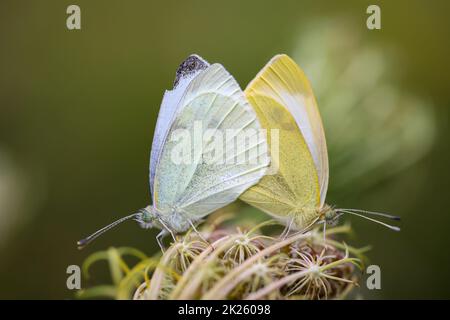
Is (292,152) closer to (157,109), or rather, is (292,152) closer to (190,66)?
(190,66)

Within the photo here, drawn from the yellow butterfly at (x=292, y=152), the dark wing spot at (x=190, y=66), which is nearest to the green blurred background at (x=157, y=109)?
the yellow butterfly at (x=292, y=152)

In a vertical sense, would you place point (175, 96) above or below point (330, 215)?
above

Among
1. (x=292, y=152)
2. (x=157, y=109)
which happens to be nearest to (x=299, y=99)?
(x=292, y=152)

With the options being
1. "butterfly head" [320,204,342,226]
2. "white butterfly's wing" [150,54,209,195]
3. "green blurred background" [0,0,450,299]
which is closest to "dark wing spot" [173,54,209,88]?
"white butterfly's wing" [150,54,209,195]

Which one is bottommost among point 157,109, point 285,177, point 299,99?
point 285,177

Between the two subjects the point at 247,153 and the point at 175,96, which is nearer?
the point at 175,96

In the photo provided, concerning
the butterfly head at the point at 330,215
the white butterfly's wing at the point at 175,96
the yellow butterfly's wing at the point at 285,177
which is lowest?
the butterfly head at the point at 330,215

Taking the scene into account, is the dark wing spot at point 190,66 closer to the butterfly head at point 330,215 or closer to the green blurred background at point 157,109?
the green blurred background at point 157,109
